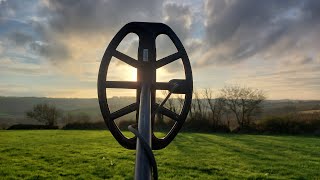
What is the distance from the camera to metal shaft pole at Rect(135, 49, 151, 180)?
1884 mm

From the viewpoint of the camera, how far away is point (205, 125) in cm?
4569

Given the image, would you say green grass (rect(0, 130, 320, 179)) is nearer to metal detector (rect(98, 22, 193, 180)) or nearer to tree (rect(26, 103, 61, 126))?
metal detector (rect(98, 22, 193, 180))

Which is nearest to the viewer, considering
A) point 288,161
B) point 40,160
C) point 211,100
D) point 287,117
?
point 40,160

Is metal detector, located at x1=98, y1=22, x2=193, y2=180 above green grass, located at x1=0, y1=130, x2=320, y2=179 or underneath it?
above

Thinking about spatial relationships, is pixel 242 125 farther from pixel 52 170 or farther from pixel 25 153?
pixel 52 170

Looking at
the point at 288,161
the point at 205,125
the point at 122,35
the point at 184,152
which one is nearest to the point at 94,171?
the point at 184,152

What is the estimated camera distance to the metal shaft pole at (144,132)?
1.88 metres

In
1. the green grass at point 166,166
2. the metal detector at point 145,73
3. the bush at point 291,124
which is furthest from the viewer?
the bush at point 291,124

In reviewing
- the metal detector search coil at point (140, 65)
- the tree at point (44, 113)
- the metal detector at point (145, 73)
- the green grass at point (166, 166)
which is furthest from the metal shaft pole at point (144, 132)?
the tree at point (44, 113)

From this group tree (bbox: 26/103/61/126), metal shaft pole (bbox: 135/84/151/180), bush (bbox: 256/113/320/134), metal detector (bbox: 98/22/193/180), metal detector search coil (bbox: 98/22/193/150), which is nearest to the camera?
metal shaft pole (bbox: 135/84/151/180)

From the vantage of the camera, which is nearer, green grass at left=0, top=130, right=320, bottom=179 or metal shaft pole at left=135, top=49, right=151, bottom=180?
metal shaft pole at left=135, top=49, right=151, bottom=180

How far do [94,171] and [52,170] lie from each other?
1657mm

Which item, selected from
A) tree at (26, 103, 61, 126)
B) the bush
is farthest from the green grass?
tree at (26, 103, 61, 126)

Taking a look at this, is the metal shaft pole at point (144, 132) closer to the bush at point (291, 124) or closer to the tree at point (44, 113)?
the bush at point (291, 124)
